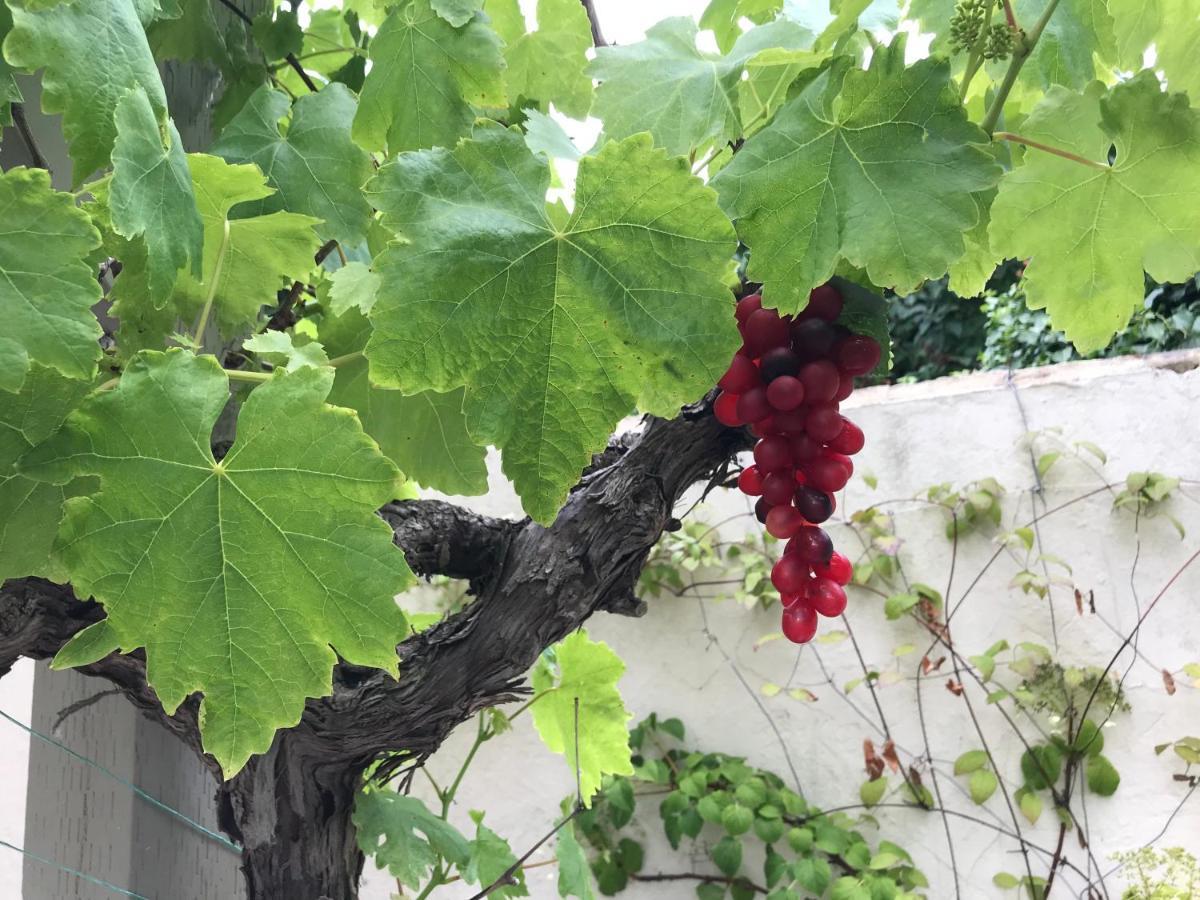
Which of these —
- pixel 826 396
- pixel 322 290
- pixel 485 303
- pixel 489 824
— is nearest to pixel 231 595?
pixel 485 303

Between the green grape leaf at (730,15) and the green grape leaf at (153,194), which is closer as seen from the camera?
the green grape leaf at (153,194)

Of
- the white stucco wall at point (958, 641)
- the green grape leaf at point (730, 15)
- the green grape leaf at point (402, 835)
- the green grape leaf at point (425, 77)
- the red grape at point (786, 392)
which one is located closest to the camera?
the red grape at point (786, 392)

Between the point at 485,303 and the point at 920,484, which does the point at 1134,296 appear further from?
the point at 920,484

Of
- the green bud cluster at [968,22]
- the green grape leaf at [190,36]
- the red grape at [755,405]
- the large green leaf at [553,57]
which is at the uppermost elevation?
the green grape leaf at [190,36]

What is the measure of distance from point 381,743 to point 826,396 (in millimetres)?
497

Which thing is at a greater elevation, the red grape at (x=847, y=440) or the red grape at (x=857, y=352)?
the red grape at (x=857, y=352)

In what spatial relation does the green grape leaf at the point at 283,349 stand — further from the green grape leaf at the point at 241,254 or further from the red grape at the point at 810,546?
the red grape at the point at 810,546

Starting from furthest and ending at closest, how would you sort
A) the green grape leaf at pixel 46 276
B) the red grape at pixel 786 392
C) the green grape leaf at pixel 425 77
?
1. the green grape leaf at pixel 425 77
2. the red grape at pixel 786 392
3. the green grape leaf at pixel 46 276

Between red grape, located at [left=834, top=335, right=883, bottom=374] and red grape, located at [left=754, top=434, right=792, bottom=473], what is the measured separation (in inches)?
2.5

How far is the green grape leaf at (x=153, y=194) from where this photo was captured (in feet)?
1.55

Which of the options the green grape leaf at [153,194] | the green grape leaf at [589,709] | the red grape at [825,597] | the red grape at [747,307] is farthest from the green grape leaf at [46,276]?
the green grape leaf at [589,709]

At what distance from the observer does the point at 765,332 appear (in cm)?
58

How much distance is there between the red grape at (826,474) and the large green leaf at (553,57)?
1.47 feet

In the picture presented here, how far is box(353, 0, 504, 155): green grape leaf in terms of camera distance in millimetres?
673
